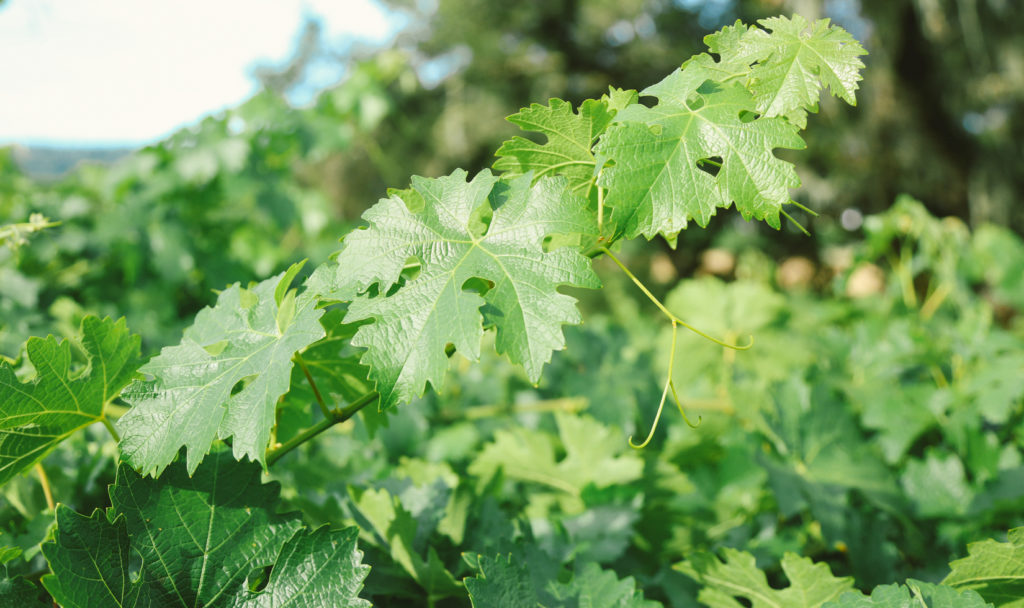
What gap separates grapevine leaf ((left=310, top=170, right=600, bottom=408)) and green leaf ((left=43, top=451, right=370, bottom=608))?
0.61 ft

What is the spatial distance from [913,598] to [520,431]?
0.57 metres

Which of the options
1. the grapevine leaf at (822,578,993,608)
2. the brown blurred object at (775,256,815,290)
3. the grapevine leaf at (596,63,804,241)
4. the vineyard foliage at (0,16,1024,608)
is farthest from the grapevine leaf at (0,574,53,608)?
the brown blurred object at (775,256,815,290)

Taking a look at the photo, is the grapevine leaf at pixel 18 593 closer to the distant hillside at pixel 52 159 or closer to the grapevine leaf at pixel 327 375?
the grapevine leaf at pixel 327 375

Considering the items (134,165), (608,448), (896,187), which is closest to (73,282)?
(134,165)

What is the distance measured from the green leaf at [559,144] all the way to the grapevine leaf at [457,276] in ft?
0.15

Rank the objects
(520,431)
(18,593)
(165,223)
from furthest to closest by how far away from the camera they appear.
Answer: (165,223)
(520,431)
(18,593)

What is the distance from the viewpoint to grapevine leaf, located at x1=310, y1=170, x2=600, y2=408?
1.89 feet

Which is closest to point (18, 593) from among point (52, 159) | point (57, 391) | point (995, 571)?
point (57, 391)

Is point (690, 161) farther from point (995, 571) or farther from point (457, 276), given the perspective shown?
point (995, 571)

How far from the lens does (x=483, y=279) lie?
636 millimetres

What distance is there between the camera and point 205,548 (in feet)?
2.06

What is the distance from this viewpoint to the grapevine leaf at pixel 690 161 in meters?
0.61

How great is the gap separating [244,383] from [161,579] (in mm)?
192

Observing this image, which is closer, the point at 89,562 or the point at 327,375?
the point at 89,562
